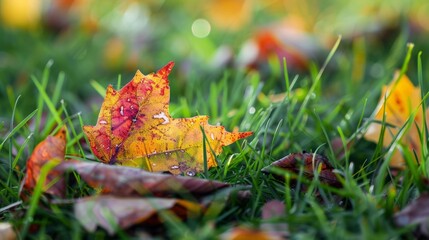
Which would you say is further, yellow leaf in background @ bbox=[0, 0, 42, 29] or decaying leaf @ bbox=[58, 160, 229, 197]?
yellow leaf in background @ bbox=[0, 0, 42, 29]

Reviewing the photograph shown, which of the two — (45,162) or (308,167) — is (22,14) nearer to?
(45,162)

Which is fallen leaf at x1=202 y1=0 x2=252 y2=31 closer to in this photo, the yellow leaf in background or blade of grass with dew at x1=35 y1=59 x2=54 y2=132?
the yellow leaf in background

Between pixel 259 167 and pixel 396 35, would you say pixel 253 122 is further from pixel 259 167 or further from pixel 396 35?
pixel 396 35

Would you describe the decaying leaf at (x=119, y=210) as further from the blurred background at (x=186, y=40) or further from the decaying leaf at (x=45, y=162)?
the blurred background at (x=186, y=40)

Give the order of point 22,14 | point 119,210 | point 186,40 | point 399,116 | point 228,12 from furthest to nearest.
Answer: point 228,12 → point 22,14 → point 186,40 → point 399,116 → point 119,210

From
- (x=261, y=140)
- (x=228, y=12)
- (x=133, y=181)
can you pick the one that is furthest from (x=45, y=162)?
(x=228, y=12)

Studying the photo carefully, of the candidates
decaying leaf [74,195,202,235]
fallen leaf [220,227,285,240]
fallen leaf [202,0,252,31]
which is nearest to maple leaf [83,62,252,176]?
decaying leaf [74,195,202,235]
